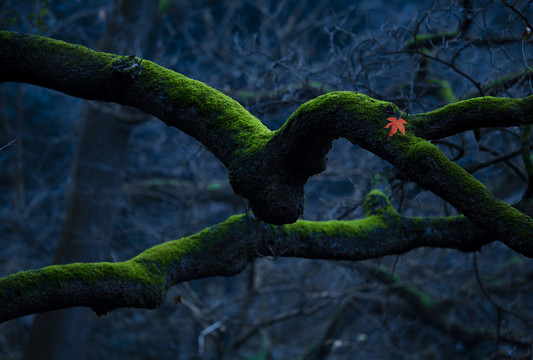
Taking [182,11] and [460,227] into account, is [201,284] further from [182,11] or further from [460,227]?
[460,227]

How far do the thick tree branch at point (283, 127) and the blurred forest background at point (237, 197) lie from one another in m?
1.87

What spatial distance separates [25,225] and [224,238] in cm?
680

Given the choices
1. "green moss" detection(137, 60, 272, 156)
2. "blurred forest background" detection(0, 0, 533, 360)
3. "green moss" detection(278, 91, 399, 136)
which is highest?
"green moss" detection(278, 91, 399, 136)

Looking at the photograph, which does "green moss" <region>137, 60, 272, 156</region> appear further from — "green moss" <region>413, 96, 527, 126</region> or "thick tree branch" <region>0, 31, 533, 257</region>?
"green moss" <region>413, 96, 527, 126</region>

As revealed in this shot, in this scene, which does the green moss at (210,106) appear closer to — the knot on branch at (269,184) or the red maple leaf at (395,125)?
the knot on branch at (269,184)

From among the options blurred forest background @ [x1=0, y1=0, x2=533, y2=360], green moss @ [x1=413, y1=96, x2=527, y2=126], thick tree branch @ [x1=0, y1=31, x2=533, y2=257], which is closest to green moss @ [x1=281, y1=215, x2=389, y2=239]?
thick tree branch @ [x1=0, y1=31, x2=533, y2=257]

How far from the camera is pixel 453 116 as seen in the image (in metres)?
2.17

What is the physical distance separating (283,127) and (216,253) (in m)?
1.02

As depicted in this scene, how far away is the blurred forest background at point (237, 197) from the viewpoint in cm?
486

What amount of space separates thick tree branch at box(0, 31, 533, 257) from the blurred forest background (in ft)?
6.14

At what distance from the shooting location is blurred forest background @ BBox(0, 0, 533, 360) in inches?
191

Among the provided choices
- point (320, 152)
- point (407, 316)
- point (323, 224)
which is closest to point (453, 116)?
point (320, 152)

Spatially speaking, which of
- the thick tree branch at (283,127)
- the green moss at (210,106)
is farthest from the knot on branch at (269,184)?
the green moss at (210,106)

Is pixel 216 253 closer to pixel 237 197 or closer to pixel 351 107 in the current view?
pixel 351 107
